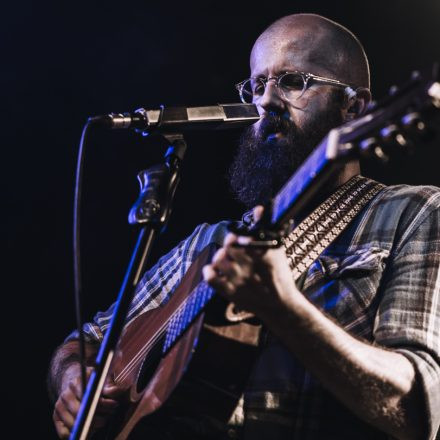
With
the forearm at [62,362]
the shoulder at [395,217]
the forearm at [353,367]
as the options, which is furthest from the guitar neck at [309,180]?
the forearm at [62,362]

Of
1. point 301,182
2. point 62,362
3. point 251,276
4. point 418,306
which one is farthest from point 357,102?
point 62,362

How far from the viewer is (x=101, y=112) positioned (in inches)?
138

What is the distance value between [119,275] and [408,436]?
223 cm

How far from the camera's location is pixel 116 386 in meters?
1.93

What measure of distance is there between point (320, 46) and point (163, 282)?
53.6 inches

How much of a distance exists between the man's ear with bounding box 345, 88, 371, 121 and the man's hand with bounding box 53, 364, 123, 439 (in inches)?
64.5

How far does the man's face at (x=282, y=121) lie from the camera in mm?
2490

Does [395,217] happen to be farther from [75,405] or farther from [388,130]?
[75,405]

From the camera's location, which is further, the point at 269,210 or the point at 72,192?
the point at 72,192

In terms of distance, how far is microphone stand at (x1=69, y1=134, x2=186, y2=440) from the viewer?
57.8 inches

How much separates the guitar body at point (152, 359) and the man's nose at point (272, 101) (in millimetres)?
865

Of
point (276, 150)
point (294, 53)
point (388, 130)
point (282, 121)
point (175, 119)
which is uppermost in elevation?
point (294, 53)

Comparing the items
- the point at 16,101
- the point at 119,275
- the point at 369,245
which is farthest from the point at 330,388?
the point at 16,101

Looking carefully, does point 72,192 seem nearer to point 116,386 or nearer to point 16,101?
point 16,101
